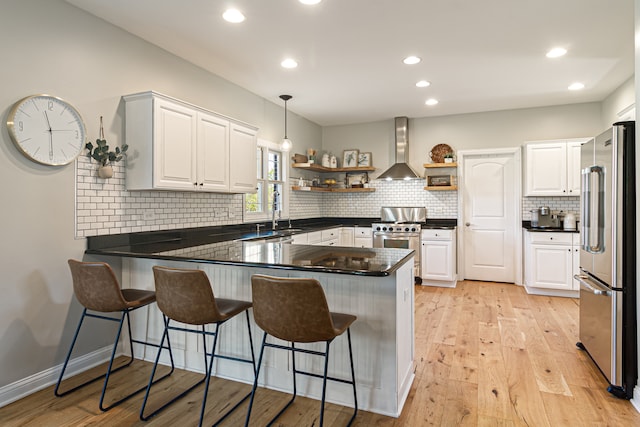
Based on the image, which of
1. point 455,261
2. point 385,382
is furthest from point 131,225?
point 455,261

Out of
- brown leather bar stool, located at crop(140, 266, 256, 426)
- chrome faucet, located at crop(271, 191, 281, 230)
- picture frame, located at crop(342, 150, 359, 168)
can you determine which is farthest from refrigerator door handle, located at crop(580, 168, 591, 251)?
picture frame, located at crop(342, 150, 359, 168)

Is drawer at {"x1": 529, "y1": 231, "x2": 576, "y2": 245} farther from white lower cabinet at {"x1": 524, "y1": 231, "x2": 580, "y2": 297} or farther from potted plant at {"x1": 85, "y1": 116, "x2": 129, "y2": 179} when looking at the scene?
potted plant at {"x1": 85, "y1": 116, "x2": 129, "y2": 179}

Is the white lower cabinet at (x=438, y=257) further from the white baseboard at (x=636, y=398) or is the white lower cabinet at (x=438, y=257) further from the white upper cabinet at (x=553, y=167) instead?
the white baseboard at (x=636, y=398)

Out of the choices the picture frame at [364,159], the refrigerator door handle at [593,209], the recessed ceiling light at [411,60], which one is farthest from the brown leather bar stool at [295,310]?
the picture frame at [364,159]

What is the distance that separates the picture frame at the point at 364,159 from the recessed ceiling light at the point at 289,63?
2867 millimetres

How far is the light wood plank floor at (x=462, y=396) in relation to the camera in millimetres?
2193

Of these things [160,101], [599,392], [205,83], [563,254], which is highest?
[205,83]

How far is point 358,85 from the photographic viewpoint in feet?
15.0

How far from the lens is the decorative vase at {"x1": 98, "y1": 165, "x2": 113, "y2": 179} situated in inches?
114

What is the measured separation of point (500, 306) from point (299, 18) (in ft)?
12.7

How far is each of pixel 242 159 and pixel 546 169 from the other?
163 inches

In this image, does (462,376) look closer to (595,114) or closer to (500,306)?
(500,306)

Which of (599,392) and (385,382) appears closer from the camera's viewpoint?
(385,382)

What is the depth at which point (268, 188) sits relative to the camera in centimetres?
536
